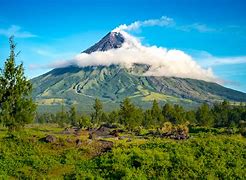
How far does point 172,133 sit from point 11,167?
53193 mm

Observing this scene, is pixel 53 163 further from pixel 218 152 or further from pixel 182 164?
pixel 218 152

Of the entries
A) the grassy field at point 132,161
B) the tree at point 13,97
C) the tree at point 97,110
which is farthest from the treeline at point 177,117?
the grassy field at point 132,161

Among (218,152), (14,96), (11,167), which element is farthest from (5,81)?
(218,152)

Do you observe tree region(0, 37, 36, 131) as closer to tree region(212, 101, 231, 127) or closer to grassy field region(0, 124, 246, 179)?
grassy field region(0, 124, 246, 179)

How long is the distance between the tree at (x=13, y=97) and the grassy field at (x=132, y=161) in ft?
25.8

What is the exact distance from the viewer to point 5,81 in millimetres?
37188

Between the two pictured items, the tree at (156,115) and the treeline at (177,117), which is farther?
the tree at (156,115)

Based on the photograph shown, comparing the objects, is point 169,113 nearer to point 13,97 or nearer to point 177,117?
point 177,117

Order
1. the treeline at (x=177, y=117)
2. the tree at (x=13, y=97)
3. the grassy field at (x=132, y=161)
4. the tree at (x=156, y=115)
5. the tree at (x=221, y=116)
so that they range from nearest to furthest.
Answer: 1. the grassy field at (x=132, y=161)
2. the tree at (x=13, y=97)
3. the treeline at (x=177, y=117)
4. the tree at (x=156, y=115)
5. the tree at (x=221, y=116)

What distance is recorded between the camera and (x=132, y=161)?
2455 centimetres

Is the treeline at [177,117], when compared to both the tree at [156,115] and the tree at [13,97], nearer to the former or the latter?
the tree at [156,115]

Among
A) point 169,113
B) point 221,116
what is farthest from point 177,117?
point 221,116

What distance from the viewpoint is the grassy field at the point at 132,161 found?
23031 mm

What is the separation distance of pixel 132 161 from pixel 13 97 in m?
18.0
